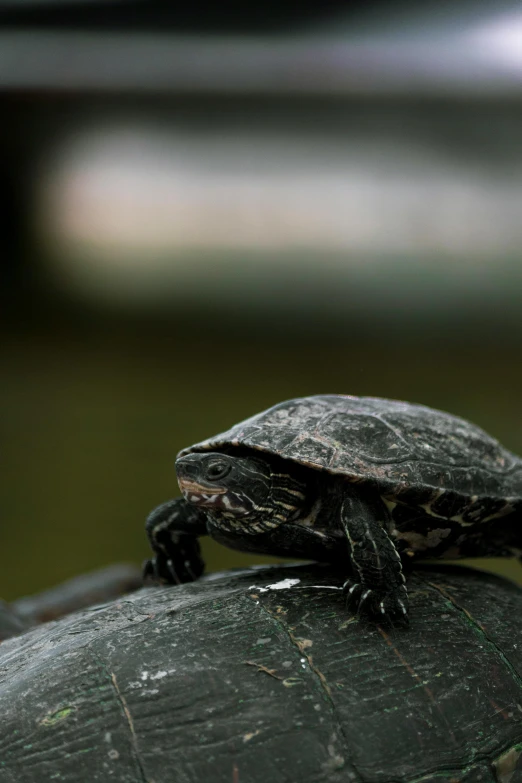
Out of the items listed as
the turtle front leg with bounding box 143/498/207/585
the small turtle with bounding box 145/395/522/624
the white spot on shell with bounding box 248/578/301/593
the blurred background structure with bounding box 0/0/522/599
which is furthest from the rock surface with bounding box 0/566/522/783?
the blurred background structure with bounding box 0/0/522/599

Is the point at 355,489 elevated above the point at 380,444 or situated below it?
below

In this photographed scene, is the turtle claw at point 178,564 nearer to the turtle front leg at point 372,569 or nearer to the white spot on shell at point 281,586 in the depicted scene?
the white spot on shell at point 281,586

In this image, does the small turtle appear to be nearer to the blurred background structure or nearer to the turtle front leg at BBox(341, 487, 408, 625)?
the turtle front leg at BBox(341, 487, 408, 625)

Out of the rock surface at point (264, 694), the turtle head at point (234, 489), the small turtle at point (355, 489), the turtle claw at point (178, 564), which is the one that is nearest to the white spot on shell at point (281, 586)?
the rock surface at point (264, 694)

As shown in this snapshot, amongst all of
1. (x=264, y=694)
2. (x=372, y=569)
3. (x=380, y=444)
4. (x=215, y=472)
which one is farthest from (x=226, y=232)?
(x=264, y=694)

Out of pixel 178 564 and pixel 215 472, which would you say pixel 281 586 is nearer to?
pixel 215 472

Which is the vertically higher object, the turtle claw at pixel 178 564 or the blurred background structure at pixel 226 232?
the blurred background structure at pixel 226 232
